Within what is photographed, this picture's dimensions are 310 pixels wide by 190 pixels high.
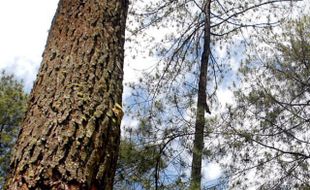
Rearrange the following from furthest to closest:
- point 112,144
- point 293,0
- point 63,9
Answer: point 293,0 → point 63,9 → point 112,144

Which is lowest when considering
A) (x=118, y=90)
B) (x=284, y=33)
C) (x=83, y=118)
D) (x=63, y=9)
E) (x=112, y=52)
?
(x=83, y=118)

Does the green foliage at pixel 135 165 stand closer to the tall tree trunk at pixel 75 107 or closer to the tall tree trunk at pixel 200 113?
the tall tree trunk at pixel 200 113

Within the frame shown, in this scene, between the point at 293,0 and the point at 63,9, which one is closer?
the point at 63,9

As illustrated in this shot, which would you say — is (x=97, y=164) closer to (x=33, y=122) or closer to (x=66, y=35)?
(x=33, y=122)

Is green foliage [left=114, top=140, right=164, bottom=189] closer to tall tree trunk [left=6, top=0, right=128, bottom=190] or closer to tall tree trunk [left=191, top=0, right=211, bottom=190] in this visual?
tall tree trunk [left=191, top=0, right=211, bottom=190]

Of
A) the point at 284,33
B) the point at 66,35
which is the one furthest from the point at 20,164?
the point at 284,33

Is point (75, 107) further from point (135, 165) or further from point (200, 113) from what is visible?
point (200, 113)

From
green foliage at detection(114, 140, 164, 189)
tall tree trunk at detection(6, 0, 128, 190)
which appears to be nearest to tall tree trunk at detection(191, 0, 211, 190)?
green foliage at detection(114, 140, 164, 189)

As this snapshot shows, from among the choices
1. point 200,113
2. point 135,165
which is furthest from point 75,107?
point 200,113

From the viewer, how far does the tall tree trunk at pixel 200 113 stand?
4500 millimetres

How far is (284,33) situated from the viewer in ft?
21.2

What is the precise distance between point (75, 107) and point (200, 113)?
3.76 metres

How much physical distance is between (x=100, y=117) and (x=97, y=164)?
18cm

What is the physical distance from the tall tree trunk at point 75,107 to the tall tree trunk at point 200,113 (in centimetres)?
192
